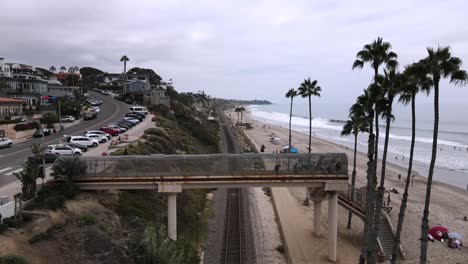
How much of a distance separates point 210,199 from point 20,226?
77.8 feet

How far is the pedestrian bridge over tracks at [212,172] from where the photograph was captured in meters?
24.2

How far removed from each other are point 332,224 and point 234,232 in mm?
8503

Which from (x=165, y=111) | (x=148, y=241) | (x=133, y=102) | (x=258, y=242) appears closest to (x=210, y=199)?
(x=258, y=242)

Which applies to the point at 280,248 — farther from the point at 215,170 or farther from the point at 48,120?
the point at 48,120

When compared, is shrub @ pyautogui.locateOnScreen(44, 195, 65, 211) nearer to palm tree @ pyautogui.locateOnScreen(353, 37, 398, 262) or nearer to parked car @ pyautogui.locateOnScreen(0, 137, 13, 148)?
palm tree @ pyautogui.locateOnScreen(353, 37, 398, 262)

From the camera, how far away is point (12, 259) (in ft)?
50.5

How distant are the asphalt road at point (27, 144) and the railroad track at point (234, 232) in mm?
15483

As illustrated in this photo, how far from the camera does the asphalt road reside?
1257 inches

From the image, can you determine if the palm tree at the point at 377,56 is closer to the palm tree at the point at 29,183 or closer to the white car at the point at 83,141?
the palm tree at the point at 29,183

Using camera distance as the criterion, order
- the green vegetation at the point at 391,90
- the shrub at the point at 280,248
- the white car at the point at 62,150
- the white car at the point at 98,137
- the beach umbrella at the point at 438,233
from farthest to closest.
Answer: the white car at the point at 98,137 < the white car at the point at 62,150 < the beach umbrella at the point at 438,233 < the shrub at the point at 280,248 < the green vegetation at the point at 391,90

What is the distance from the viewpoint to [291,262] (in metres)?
26.5

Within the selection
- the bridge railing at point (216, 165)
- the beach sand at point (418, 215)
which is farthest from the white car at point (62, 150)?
the beach sand at point (418, 215)

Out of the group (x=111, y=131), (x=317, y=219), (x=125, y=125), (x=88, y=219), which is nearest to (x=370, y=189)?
(x=317, y=219)

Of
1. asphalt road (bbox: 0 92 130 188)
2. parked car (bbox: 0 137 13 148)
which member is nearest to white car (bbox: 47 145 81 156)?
asphalt road (bbox: 0 92 130 188)
